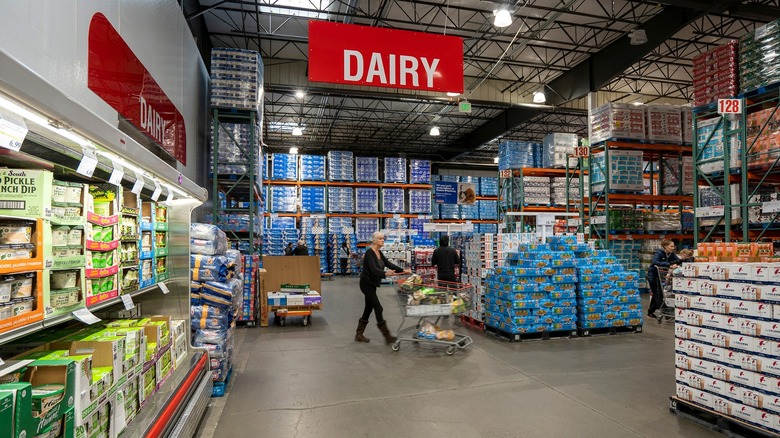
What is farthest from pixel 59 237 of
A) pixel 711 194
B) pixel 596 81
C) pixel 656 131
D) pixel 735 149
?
pixel 596 81

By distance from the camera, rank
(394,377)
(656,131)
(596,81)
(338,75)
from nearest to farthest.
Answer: (394,377), (338,75), (656,131), (596,81)

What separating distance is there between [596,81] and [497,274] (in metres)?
10.7

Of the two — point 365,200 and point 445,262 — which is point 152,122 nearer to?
point 445,262

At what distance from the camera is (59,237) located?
187 cm

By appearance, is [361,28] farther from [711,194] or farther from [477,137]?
[477,137]

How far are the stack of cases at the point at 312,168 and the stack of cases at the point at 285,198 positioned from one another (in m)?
0.77

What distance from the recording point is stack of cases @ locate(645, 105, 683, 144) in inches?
446

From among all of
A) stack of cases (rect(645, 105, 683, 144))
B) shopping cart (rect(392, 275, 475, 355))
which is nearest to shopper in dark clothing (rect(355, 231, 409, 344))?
shopping cart (rect(392, 275, 475, 355))

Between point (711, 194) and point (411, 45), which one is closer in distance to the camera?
point (411, 45)

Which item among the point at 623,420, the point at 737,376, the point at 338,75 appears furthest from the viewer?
the point at 338,75

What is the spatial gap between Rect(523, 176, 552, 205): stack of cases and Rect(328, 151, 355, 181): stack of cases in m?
8.00

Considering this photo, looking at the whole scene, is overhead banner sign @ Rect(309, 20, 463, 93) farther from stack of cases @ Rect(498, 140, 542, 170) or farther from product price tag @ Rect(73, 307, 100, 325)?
stack of cases @ Rect(498, 140, 542, 170)

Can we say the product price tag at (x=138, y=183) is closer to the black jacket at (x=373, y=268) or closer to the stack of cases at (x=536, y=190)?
the black jacket at (x=373, y=268)

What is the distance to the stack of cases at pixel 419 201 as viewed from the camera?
2019cm
